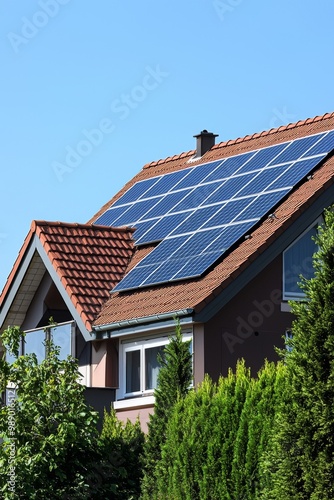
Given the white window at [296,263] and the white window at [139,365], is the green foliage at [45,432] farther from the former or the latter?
the white window at [296,263]

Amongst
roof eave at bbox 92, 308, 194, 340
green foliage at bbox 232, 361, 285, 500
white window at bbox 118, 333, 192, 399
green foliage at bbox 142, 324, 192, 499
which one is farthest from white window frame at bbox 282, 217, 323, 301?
green foliage at bbox 232, 361, 285, 500

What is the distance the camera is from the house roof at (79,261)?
1129 inches

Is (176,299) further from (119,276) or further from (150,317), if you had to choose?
(119,276)

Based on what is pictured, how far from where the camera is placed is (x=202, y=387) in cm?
2227

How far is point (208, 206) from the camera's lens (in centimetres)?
2944

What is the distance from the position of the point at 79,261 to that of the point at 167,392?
22.9 ft

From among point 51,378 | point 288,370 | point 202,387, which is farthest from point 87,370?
point 288,370

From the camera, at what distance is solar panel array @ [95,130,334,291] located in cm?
2717

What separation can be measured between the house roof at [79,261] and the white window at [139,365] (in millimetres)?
1108

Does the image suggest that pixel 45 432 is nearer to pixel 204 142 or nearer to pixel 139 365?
pixel 139 365

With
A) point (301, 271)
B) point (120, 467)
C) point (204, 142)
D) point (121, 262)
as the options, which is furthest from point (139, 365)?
point (204, 142)

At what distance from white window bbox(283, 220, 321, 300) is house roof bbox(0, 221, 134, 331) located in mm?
4213

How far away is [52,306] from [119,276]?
112 inches

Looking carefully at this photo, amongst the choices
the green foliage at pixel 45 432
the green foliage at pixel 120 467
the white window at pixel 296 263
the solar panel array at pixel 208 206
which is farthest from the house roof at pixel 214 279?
the green foliage at pixel 120 467
